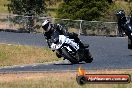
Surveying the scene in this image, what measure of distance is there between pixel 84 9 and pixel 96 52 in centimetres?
1667

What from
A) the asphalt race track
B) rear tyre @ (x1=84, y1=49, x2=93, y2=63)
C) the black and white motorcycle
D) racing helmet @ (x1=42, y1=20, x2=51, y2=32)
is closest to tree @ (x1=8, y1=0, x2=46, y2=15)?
the asphalt race track

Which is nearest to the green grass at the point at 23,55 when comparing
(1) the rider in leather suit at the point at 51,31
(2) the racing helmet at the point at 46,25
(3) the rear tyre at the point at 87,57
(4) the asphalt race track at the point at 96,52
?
(4) the asphalt race track at the point at 96,52

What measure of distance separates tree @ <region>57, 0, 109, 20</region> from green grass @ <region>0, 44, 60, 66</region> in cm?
1427

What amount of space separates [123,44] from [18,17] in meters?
12.1

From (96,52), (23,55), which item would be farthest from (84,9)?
(23,55)

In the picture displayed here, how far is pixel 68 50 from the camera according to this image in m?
24.0

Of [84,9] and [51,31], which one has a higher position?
[51,31]

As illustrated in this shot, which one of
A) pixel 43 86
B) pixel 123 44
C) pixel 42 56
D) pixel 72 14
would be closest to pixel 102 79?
pixel 43 86

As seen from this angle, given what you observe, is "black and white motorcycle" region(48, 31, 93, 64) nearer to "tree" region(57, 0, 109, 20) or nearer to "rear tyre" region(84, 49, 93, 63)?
"rear tyre" region(84, 49, 93, 63)

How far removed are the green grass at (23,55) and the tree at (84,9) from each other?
1427 cm

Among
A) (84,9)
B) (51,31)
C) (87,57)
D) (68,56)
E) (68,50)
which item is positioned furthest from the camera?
(84,9)

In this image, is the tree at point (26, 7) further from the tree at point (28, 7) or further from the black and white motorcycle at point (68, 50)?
the black and white motorcycle at point (68, 50)

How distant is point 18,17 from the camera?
44.3m

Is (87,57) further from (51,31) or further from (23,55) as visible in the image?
(23,55)
